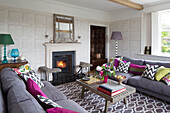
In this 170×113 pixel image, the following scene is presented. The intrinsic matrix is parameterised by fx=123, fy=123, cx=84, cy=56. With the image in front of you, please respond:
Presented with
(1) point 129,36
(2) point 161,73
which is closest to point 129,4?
(1) point 129,36

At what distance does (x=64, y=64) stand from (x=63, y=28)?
55.5 inches

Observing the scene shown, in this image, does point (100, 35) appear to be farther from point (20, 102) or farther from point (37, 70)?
point (20, 102)

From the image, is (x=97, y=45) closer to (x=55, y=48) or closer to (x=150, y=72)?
(x=55, y=48)

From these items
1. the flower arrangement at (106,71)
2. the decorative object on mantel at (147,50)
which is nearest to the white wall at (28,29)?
the flower arrangement at (106,71)

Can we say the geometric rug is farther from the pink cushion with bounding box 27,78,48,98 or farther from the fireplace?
the fireplace

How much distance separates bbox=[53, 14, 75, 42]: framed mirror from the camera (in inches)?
177

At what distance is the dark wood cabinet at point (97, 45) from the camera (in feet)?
20.3

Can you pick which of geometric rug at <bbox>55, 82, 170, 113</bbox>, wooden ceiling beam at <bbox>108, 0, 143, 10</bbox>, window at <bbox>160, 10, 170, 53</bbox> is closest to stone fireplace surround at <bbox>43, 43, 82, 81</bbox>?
geometric rug at <bbox>55, 82, 170, 113</bbox>

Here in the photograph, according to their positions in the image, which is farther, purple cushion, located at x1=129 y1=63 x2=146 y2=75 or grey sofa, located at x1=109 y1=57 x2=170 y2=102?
purple cushion, located at x1=129 y1=63 x2=146 y2=75

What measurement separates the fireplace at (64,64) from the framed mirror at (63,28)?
541 mm

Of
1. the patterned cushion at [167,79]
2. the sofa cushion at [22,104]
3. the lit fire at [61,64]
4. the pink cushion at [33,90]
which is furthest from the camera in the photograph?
the lit fire at [61,64]

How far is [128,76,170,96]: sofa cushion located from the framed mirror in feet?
9.01

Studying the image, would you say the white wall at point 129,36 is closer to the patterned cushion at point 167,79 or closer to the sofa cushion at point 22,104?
the patterned cushion at point 167,79

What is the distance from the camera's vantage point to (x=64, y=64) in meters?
4.95
